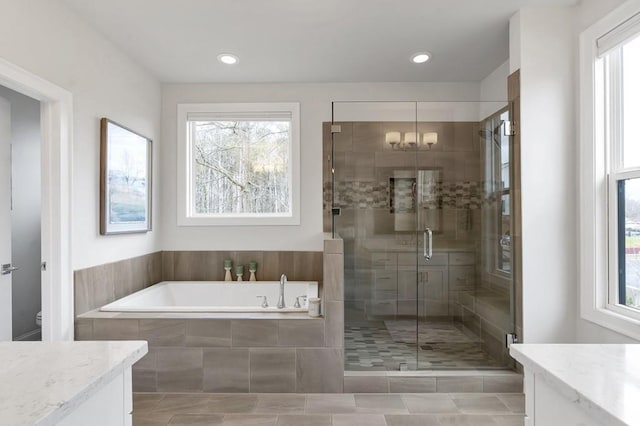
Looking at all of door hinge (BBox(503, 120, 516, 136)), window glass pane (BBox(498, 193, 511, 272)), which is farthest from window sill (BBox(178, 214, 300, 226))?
door hinge (BBox(503, 120, 516, 136))

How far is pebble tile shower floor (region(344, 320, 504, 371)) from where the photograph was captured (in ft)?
9.27

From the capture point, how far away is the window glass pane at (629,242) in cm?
224

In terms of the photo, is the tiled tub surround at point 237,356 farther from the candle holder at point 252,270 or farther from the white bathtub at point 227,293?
the candle holder at point 252,270

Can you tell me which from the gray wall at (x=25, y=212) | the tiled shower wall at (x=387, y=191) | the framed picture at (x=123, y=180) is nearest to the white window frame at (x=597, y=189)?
the tiled shower wall at (x=387, y=191)

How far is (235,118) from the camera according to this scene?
408 cm

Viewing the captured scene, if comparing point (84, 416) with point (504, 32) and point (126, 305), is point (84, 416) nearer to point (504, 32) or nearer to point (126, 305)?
point (126, 305)

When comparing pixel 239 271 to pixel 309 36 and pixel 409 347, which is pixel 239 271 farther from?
pixel 309 36

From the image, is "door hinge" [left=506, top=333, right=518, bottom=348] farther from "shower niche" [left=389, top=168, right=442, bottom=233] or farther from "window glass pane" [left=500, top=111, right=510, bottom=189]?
"window glass pane" [left=500, top=111, right=510, bottom=189]

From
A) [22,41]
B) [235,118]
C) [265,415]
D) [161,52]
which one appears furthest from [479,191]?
[22,41]

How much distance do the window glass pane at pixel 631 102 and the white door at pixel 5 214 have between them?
369 cm

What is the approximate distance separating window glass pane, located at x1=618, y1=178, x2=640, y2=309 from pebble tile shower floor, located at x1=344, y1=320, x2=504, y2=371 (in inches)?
37.4

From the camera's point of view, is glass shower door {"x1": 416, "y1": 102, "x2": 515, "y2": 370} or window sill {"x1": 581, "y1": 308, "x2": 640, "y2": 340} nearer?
window sill {"x1": 581, "y1": 308, "x2": 640, "y2": 340}

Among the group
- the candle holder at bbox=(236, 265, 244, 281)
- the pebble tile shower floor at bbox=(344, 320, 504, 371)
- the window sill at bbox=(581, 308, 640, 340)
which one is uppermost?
the candle holder at bbox=(236, 265, 244, 281)

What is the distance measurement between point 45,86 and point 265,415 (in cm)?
228
